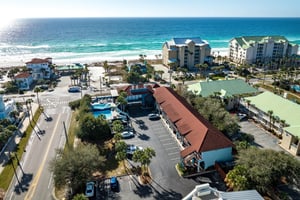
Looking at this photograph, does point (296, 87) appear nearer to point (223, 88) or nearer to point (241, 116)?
point (223, 88)

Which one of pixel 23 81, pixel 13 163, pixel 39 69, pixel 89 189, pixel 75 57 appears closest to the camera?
pixel 89 189

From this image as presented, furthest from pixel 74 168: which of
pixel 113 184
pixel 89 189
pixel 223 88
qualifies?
pixel 223 88

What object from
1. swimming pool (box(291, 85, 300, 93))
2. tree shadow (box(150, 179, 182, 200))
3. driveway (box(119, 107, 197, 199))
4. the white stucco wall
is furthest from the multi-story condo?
swimming pool (box(291, 85, 300, 93))

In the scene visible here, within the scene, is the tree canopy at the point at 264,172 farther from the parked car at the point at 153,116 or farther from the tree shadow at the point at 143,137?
the parked car at the point at 153,116

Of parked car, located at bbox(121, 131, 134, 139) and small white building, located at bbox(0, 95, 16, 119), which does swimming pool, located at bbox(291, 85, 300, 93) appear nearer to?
parked car, located at bbox(121, 131, 134, 139)

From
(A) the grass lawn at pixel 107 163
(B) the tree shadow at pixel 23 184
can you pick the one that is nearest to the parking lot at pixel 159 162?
(A) the grass lawn at pixel 107 163

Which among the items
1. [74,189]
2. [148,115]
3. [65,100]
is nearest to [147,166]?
[74,189]
